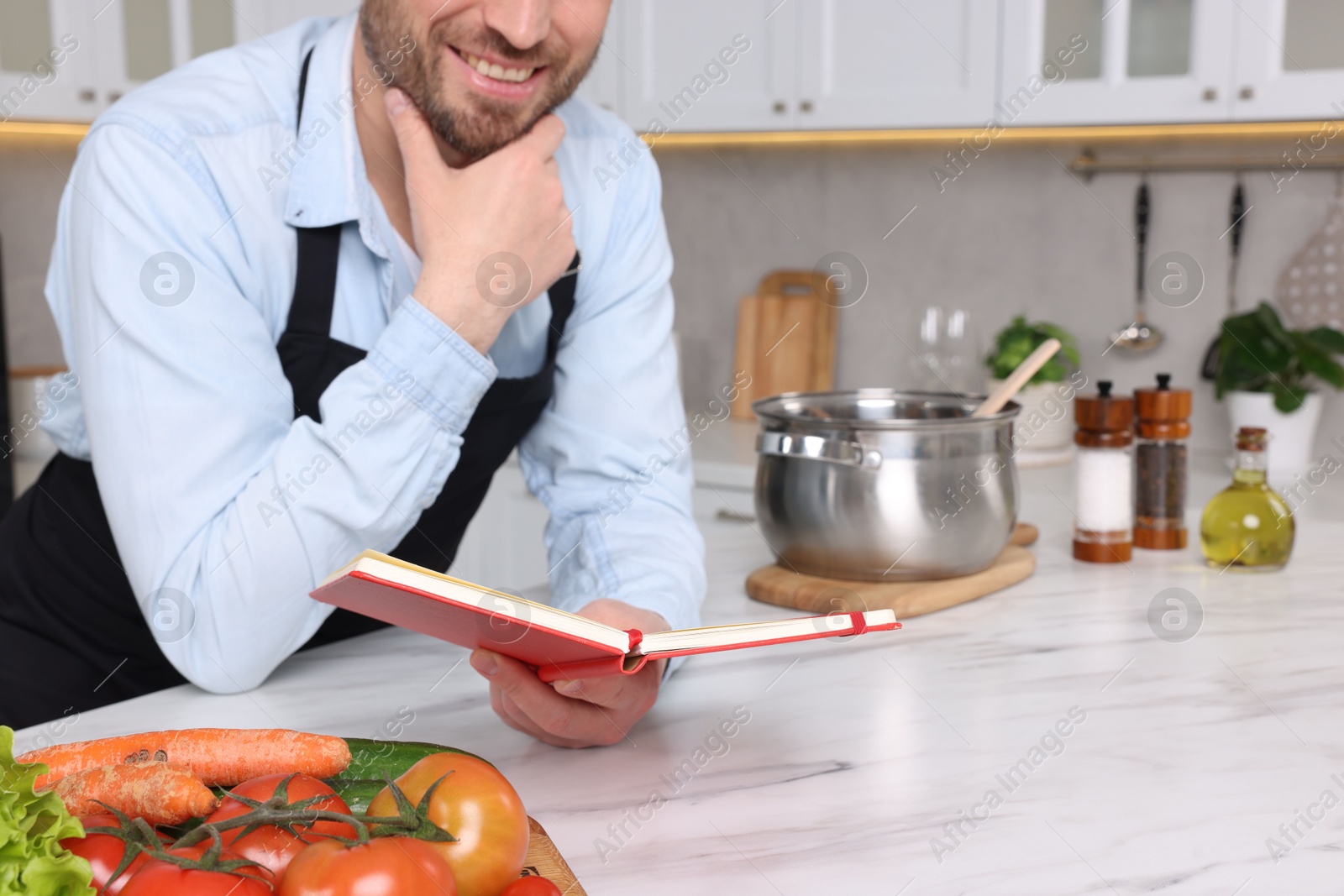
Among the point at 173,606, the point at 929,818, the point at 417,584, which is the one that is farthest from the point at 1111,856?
the point at 173,606

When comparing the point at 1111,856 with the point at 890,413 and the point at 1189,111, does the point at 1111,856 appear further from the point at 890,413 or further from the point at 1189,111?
the point at 1189,111

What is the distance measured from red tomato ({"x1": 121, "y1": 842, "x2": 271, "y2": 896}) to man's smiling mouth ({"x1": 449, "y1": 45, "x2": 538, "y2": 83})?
0.77 m

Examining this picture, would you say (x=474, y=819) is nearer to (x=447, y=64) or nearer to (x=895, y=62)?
(x=447, y=64)

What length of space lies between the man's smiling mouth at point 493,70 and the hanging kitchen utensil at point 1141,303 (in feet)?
5.59

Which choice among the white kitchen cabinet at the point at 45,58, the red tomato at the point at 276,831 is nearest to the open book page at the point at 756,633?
the red tomato at the point at 276,831

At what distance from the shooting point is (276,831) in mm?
499

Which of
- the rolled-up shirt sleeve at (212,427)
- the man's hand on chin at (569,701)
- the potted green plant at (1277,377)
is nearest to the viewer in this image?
the man's hand on chin at (569,701)

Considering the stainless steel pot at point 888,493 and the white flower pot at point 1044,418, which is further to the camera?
the white flower pot at point 1044,418

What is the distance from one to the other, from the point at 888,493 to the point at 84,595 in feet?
2.49

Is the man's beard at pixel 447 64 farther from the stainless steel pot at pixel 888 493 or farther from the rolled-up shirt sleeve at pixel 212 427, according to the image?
the stainless steel pot at pixel 888 493

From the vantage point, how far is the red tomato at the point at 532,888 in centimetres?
52

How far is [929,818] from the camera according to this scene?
2.40ft

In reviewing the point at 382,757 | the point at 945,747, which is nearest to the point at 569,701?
the point at 382,757

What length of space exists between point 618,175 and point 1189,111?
127 cm
